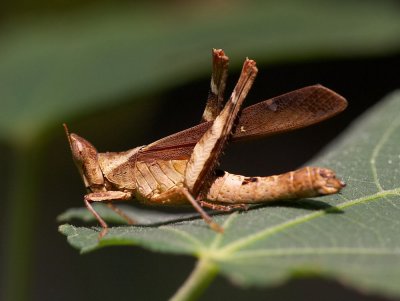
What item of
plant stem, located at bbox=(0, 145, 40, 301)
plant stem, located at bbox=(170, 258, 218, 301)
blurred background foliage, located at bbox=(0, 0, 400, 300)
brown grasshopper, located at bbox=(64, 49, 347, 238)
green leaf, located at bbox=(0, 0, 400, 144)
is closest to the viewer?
plant stem, located at bbox=(170, 258, 218, 301)

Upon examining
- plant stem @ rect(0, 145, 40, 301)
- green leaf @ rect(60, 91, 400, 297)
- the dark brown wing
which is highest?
the dark brown wing

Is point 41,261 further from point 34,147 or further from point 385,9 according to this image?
point 385,9

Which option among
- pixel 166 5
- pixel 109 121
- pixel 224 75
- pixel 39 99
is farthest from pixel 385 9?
pixel 224 75

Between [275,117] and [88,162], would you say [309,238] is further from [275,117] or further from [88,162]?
[88,162]

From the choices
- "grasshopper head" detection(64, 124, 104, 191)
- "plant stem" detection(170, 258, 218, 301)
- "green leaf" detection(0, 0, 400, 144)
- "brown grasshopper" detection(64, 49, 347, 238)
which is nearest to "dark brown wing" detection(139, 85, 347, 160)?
"brown grasshopper" detection(64, 49, 347, 238)

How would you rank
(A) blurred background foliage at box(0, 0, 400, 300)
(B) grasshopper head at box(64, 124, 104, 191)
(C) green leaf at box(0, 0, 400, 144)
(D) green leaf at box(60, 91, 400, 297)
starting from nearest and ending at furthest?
(D) green leaf at box(60, 91, 400, 297) → (B) grasshopper head at box(64, 124, 104, 191) → (A) blurred background foliage at box(0, 0, 400, 300) → (C) green leaf at box(0, 0, 400, 144)

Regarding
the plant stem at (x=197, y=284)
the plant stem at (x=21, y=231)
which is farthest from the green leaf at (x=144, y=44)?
the plant stem at (x=197, y=284)

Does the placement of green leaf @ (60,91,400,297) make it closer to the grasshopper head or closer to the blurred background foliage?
the grasshopper head

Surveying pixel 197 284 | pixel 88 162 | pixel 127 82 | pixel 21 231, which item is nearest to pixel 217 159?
pixel 88 162
